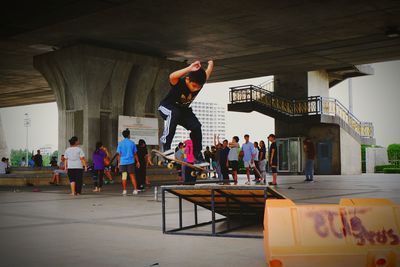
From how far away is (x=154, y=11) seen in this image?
18.2 m

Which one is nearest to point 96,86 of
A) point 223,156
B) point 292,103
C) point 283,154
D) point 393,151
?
point 223,156

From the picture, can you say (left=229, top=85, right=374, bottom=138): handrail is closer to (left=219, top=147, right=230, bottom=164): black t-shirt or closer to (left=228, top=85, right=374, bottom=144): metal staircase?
(left=228, top=85, right=374, bottom=144): metal staircase

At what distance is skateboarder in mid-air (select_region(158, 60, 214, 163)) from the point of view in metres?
9.16

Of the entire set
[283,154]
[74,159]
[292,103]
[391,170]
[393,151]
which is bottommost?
[391,170]

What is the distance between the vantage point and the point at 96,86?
931 inches

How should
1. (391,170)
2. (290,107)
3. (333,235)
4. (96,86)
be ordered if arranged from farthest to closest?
1. (391,170)
2. (290,107)
3. (96,86)
4. (333,235)

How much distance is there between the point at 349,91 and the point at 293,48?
20.0 metres

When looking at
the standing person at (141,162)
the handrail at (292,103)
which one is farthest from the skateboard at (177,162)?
the handrail at (292,103)

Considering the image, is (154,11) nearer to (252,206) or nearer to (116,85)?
(116,85)

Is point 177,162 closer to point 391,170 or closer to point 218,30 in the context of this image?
point 218,30

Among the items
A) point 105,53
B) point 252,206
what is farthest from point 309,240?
point 105,53


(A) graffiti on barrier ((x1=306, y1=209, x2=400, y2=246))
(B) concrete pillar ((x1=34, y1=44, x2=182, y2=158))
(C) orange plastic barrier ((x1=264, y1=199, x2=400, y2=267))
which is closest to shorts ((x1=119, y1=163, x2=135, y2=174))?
(B) concrete pillar ((x1=34, y1=44, x2=182, y2=158))

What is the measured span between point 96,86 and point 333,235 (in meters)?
20.3

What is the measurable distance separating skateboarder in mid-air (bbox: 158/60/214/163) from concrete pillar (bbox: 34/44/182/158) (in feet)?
47.1
